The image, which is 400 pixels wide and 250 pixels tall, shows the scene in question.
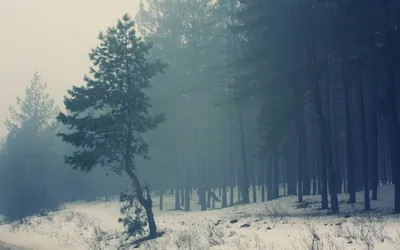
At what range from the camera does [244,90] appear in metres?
28.8

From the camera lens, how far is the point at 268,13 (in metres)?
25.4

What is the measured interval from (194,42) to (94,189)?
5332 centimetres

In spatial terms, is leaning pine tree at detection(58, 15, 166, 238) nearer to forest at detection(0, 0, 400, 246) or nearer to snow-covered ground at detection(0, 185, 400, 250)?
forest at detection(0, 0, 400, 246)

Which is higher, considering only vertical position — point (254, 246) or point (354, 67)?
point (354, 67)

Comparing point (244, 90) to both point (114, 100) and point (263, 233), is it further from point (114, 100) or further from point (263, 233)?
point (263, 233)

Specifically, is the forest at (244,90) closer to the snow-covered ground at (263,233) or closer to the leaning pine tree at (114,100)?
the leaning pine tree at (114,100)

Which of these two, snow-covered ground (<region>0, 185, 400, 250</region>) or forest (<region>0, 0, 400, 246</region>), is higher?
forest (<region>0, 0, 400, 246</region>)

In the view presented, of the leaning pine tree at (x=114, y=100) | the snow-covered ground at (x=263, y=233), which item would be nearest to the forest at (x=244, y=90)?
the leaning pine tree at (x=114, y=100)

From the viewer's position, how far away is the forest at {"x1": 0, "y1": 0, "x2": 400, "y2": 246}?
78.3 ft

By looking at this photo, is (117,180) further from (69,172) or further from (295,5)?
(295,5)

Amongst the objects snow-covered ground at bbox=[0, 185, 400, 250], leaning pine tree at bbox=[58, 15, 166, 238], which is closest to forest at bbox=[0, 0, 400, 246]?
leaning pine tree at bbox=[58, 15, 166, 238]

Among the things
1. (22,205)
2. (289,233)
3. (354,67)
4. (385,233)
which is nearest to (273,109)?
(354,67)

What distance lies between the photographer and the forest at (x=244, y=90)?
23.9 m

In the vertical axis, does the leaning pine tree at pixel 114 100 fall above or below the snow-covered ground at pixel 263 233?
above
